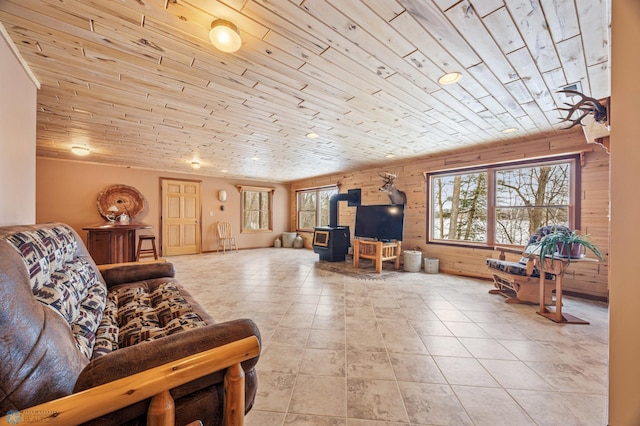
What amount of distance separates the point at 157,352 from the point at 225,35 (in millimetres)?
1632

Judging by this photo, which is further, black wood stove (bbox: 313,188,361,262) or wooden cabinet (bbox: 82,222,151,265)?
black wood stove (bbox: 313,188,361,262)

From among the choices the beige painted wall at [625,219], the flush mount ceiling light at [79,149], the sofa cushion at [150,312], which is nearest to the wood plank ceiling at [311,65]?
the flush mount ceiling light at [79,149]

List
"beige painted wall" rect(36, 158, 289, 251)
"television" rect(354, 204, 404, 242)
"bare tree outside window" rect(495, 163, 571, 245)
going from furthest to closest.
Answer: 1. "beige painted wall" rect(36, 158, 289, 251)
2. "television" rect(354, 204, 404, 242)
3. "bare tree outside window" rect(495, 163, 571, 245)

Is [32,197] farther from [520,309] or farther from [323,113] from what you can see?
[520,309]

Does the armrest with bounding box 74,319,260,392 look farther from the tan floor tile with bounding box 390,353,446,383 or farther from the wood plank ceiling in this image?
the wood plank ceiling

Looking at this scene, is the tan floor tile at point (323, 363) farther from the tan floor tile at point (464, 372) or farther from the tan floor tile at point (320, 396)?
the tan floor tile at point (464, 372)

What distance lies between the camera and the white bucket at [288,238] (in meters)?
7.60

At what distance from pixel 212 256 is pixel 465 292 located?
5.63m

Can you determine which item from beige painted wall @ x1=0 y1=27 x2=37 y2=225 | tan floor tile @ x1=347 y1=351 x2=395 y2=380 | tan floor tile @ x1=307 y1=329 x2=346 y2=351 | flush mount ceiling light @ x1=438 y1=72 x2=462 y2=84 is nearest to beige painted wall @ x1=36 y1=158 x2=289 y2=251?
beige painted wall @ x1=0 y1=27 x2=37 y2=225

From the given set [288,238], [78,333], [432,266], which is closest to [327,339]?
[78,333]

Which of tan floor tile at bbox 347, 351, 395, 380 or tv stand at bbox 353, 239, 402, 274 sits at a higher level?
tv stand at bbox 353, 239, 402, 274

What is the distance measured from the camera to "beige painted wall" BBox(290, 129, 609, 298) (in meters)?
2.98

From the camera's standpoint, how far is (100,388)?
679 millimetres

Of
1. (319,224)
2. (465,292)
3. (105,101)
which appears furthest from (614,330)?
(319,224)
